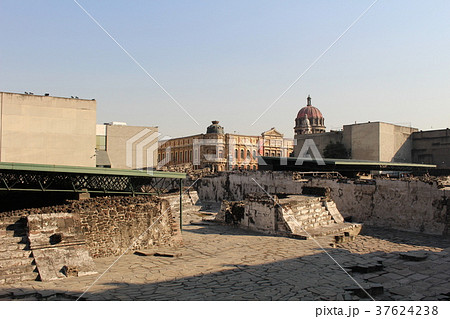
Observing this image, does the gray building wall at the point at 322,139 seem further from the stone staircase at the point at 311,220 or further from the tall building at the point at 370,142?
the stone staircase at the point at 311,220

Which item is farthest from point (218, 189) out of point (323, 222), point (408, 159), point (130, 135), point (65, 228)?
point (408, 159)

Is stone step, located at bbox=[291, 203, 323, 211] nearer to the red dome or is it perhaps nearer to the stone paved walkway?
the stone paved walkway

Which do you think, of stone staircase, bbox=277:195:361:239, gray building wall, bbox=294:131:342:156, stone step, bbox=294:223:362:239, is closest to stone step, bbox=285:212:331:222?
stone staircase, bbox=277:195:361:239

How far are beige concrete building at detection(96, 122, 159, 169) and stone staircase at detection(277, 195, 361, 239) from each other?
24989 millimetres

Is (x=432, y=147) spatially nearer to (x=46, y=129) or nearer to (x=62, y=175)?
(x=46, y=129)

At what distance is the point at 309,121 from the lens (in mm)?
79625

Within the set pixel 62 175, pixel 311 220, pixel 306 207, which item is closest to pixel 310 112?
pixel 306 207

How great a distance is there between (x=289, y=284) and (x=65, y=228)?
21.0ft

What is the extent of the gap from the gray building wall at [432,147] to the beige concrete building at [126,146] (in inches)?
1400

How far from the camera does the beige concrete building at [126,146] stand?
3875cm

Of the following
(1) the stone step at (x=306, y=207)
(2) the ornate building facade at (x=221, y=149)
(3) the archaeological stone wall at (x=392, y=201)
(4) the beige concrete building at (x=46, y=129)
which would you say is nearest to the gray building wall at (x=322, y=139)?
(2) the ornate building facade at (x=221, y=149)

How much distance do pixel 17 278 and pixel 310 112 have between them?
76.7 meters

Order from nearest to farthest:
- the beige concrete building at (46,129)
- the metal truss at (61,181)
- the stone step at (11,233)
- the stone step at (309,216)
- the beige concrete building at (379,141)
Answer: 1. the stone step at (11,233)
2. the metal truss at (61,181)
3. the stone step at (309,216)
4. the beige concrete building at (46,129)
5. the beige concrete building at (379,141)

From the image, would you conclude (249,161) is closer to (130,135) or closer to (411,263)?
(130,135)
